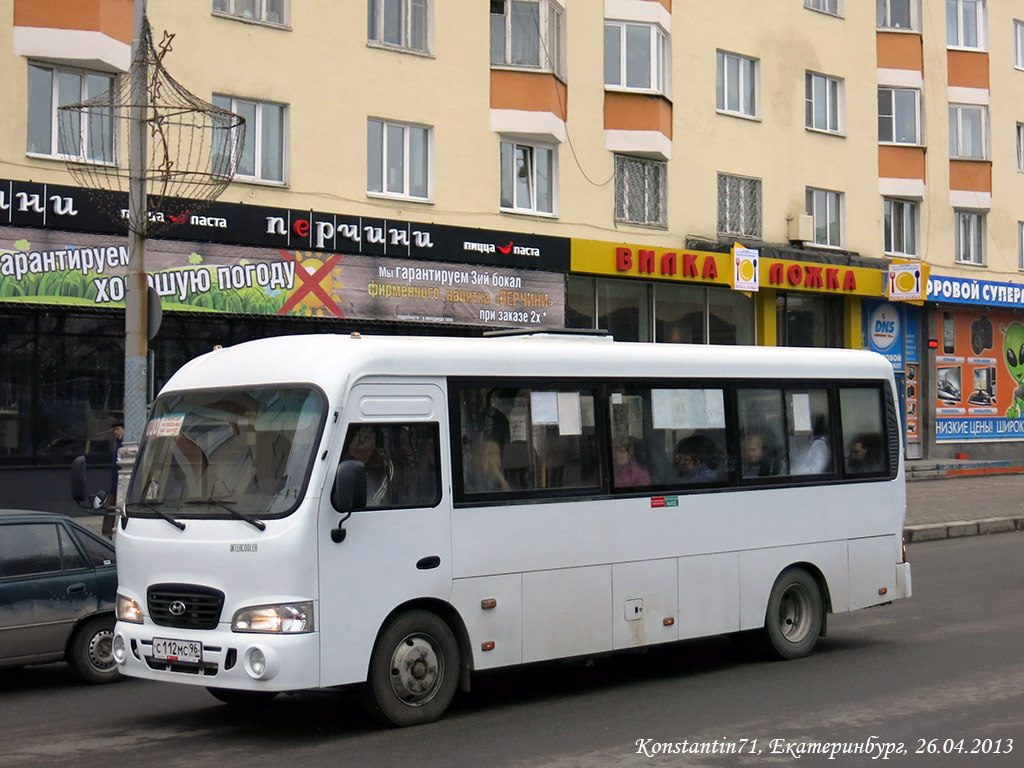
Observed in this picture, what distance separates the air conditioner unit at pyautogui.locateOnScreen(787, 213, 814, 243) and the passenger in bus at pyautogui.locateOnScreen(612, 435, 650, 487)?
23091mm

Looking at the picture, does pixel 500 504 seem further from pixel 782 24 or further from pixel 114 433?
pixel 782 24

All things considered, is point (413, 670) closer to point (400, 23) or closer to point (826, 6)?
point (400, 23)

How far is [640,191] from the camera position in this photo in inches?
1141

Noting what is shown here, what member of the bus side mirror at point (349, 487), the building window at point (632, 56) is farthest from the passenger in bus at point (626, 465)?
the building window at point (632, 56)

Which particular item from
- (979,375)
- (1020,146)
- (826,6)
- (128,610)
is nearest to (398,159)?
(826,6)

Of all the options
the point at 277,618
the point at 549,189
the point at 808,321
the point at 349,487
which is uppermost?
the point at 549,189

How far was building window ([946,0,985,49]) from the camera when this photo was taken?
37344 mm

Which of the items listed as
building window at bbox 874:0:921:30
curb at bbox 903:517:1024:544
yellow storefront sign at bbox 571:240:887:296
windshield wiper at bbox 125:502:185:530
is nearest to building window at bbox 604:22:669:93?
yellow storefront sign at bbox 571:240:887:296

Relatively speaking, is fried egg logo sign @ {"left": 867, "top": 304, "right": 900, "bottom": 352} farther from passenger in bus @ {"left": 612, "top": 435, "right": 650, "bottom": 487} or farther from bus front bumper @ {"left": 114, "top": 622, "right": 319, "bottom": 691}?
bus front bumper @ {"left": 114, "top": 622, "right": 319, "bottom": 691}

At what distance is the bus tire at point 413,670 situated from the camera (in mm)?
8117

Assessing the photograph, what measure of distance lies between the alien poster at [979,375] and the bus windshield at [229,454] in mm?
31407

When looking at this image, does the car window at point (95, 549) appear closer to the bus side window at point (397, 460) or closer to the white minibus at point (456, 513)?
the white minibus at point (456, 513)

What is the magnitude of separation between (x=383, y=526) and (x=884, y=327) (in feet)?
96.8

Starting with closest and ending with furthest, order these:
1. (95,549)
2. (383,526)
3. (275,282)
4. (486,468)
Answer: (383,526) → (486,468) → (95,549) → (275,282)
